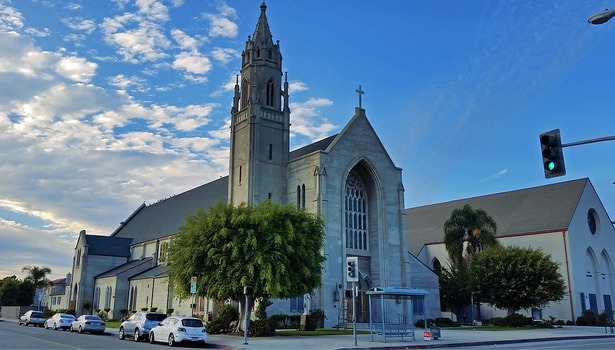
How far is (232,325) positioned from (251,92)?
913 inches

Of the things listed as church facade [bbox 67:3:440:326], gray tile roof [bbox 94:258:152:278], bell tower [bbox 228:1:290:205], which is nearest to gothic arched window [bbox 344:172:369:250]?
church facade [bbox 67:3:440:326]

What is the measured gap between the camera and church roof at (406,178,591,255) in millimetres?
65500

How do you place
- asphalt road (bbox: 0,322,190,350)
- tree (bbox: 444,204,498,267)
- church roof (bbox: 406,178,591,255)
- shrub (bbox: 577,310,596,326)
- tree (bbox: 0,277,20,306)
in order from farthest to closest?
tree (bbox: 0,277,20,306), church roof (bbox: 406,178,591,255), tree (bbox: 444,204,498,267), shrub (bbox: 577,310,596,326), asphalt road (bbox: 0,322,190,350)

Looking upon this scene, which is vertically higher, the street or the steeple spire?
the steeple spire

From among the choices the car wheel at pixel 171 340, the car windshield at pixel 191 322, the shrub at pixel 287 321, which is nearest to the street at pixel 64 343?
the car wheel at pixel 171 340

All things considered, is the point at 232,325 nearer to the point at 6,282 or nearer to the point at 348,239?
the point at 348,239

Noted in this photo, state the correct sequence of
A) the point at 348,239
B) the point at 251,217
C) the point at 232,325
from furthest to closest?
the point at 348,239, the point at 232,325, the point at 251,217

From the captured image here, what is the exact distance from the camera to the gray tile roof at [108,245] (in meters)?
73.7

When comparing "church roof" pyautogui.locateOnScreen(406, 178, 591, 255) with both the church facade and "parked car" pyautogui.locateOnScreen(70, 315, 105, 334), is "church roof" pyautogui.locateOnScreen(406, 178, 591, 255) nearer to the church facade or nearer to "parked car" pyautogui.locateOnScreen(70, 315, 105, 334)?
the church facade

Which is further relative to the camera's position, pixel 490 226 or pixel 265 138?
pixel 490 226

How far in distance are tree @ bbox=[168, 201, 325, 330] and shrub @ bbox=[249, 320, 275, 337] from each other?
1627mm

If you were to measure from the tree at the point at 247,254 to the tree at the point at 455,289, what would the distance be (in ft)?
88.1

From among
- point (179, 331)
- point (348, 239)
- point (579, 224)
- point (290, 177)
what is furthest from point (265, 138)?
point (579, 224)

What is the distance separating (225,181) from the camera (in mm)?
61438
